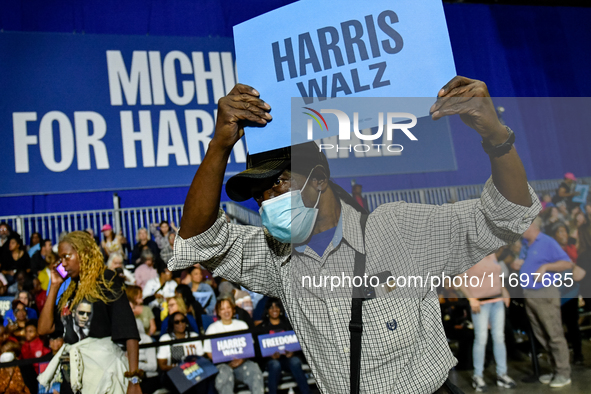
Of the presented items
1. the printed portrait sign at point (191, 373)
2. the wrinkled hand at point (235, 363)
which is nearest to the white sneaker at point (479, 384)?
the wrinkled hand at point (235, 363)

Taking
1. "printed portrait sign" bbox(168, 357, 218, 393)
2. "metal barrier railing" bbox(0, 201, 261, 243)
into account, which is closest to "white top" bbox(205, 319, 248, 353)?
"printed portrait sign" bbox(168, 357, 218, 393)

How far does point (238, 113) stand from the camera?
160 cm

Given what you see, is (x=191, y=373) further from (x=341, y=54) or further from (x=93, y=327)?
(x=341, y=54)

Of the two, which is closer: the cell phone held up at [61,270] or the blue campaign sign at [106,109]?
the cell phone held up at [61,270]

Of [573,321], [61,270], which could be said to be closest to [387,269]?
[61,270]

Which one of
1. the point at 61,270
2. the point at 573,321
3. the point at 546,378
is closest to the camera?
the point at 61,270

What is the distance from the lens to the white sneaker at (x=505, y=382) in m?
5.39

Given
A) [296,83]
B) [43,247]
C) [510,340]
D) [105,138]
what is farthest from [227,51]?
[296,83]

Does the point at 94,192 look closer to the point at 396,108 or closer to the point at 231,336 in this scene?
the point at 231,336

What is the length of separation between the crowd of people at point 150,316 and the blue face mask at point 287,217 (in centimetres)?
199

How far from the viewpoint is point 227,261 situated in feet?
5.70

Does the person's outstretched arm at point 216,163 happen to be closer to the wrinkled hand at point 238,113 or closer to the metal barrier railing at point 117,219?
the wrinkled hand at point 238,113

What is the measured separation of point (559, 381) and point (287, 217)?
4.87m

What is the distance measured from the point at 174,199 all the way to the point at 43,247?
2.55m
